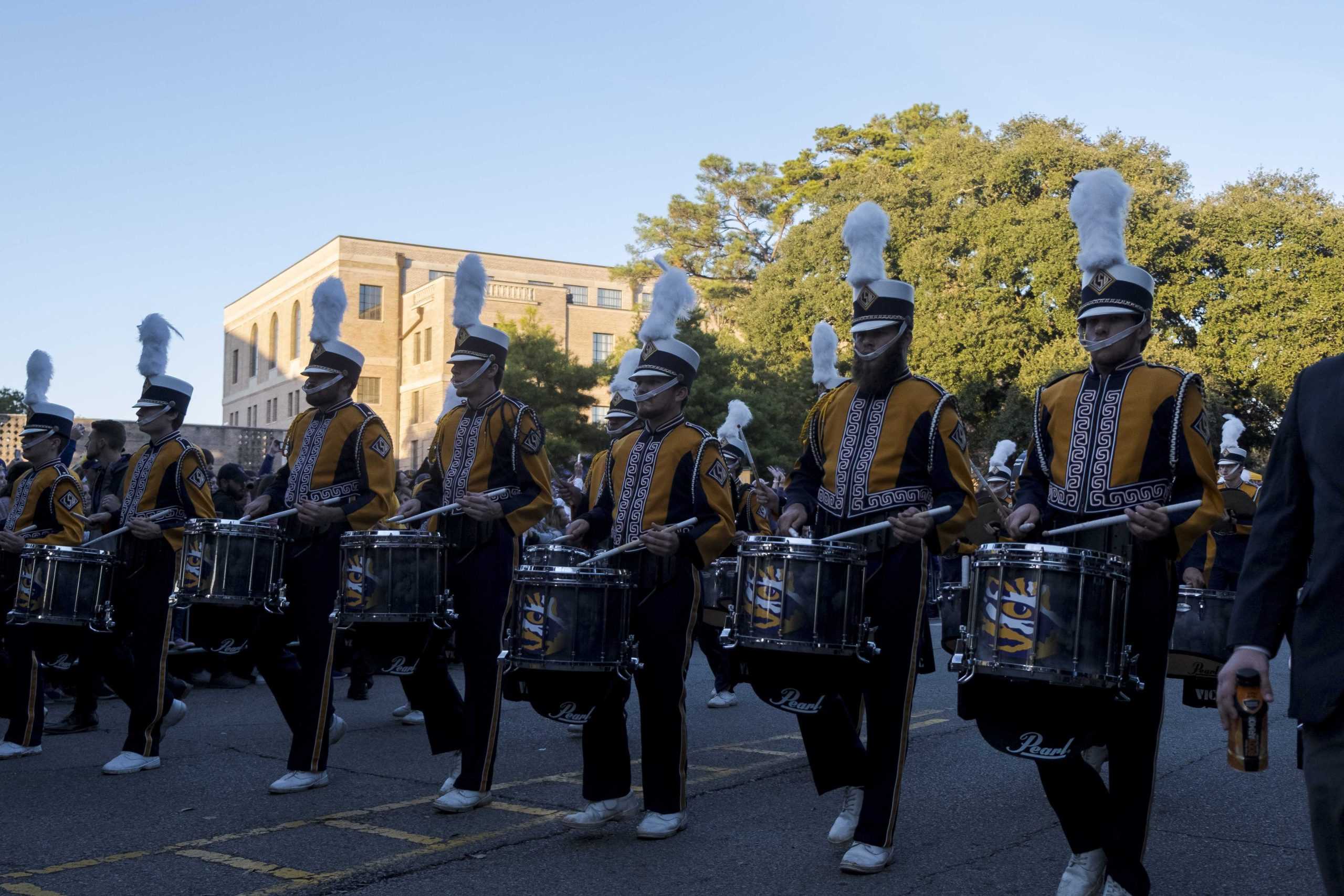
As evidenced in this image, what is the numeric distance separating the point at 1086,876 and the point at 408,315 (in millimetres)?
58962

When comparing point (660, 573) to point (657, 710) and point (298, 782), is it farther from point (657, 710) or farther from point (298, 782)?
point (298, 782)

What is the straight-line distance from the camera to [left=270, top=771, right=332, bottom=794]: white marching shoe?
6992mm

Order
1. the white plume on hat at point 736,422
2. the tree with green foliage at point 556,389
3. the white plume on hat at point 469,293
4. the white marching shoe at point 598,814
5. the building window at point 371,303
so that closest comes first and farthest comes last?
the white marching shoe at point 598,814 < the white plume on hat at point 469,293 < the white plume on hat at point 736,422 < the tree with green foliage at point 556,389 < the building window at point 371,303

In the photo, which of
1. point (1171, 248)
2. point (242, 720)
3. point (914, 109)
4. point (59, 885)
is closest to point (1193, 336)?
point (1171, 248)

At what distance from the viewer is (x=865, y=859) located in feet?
17.3

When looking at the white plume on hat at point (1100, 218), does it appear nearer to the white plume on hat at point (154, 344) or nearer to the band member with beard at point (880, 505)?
the band member with beard at point (880, 505)

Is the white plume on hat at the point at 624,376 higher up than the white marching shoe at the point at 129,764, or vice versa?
the white plume on hat at the point at 624,376

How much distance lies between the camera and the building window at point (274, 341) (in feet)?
237

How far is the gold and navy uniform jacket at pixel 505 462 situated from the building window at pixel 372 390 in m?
56.2

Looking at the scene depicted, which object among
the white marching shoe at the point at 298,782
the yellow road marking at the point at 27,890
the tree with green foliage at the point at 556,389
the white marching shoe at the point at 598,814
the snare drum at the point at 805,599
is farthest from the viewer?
the tree with green foliage at the point at 556,389

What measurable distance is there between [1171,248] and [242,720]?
2899 centimetres

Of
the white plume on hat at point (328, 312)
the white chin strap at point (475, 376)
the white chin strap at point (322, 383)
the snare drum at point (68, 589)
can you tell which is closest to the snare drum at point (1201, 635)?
the white chin strap at point (475, 376)

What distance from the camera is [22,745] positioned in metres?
8.30

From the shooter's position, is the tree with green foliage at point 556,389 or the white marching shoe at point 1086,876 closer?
the white marching shoe at point 1086,876
